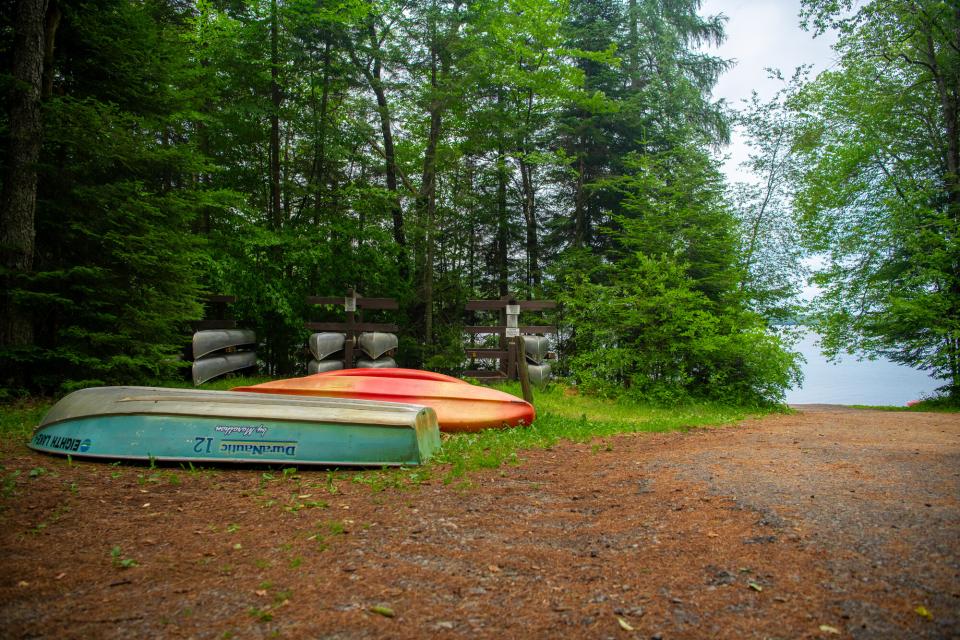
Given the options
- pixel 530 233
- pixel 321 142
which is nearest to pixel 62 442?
pixel 321 142

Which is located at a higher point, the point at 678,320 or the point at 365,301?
the point at 365,301

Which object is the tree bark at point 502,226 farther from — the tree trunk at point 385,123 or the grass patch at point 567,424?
the grass patch at point 567,424

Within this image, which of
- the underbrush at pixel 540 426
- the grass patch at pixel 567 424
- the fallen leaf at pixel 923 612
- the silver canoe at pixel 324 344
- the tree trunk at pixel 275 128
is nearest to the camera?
the fallen leaf at pixel 923 612

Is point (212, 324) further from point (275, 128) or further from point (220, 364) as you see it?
point (275, 128)

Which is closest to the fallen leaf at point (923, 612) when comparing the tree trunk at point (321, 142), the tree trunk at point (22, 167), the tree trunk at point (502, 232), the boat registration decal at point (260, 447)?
the boat registration decal at point (260, 447)

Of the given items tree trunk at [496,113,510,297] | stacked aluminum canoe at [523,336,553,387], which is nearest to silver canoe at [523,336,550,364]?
stacked aluminum canoe at [523,336,553,387]

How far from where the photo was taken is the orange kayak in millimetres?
6301

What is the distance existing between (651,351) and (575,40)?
31.8 feet

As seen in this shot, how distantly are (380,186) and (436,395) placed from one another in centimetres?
970

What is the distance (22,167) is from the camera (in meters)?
6.84

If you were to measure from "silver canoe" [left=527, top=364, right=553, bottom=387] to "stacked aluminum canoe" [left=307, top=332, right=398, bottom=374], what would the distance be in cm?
307

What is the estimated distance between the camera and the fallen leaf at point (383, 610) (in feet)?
6.83

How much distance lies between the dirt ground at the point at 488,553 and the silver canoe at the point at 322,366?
6780 mm

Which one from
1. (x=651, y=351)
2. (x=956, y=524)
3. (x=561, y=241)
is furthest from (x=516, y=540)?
(x=561, y=241)
